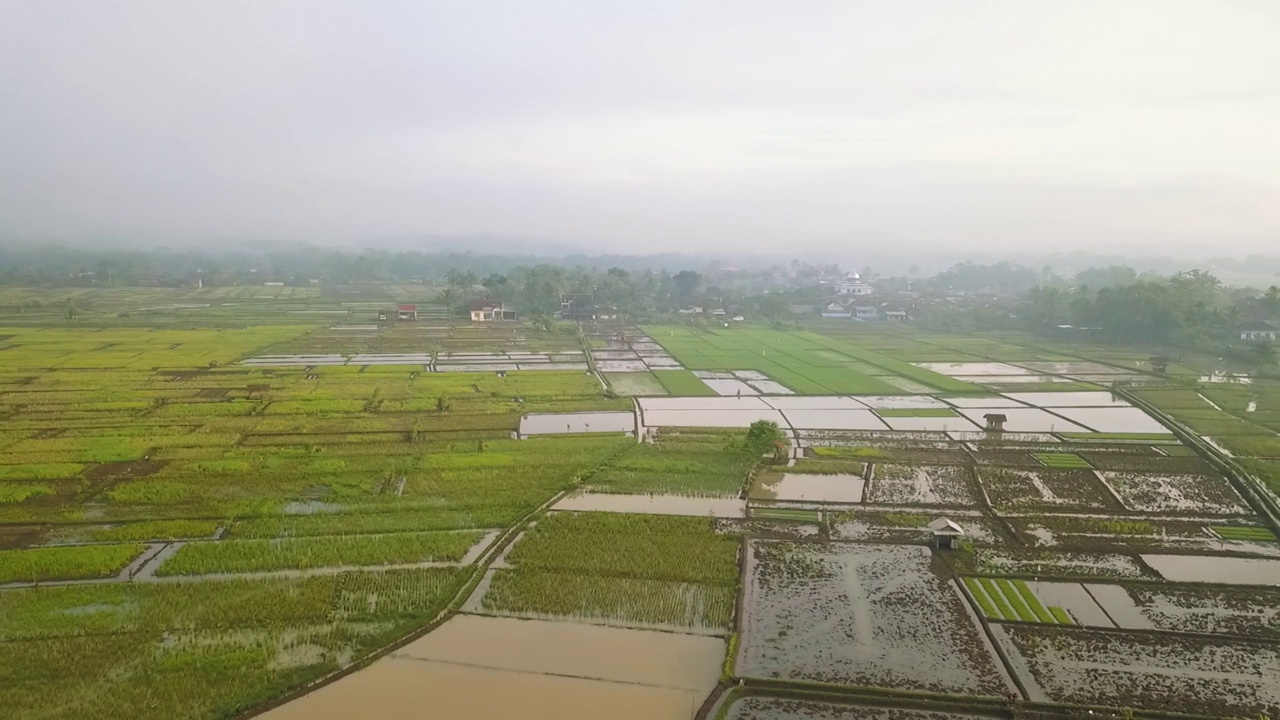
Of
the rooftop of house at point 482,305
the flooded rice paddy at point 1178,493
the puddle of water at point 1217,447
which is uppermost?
the rooftop of house at point 482,305

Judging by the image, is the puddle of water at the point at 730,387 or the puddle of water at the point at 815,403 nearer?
the puddle of water at the point at 815,403

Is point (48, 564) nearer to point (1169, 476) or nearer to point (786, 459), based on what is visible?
point (786, 459)

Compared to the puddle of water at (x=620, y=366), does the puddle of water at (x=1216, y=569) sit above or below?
below

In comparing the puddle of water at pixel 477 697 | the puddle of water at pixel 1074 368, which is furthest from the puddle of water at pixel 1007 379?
the puddle of water at pixel 477 697

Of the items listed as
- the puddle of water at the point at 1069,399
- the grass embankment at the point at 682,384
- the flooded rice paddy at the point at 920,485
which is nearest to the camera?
the flooded rice paddy at the point at 920,485

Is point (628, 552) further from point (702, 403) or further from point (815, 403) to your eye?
point (815, 403)

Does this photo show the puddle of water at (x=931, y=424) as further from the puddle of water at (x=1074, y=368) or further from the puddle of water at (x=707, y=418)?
the puddle of water at (x=1074, y=368)
